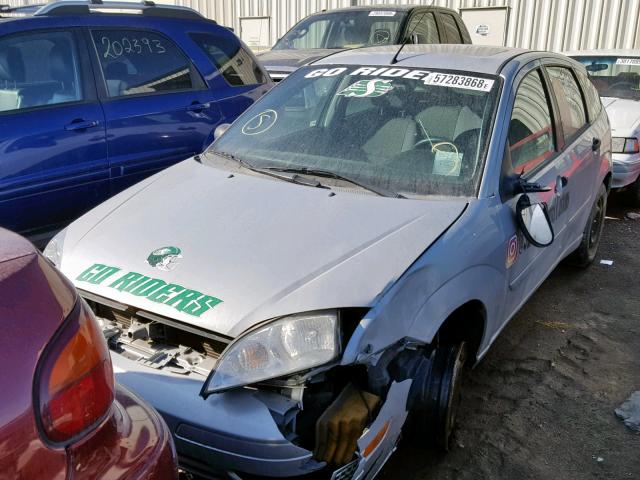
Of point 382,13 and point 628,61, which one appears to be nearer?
point 628,61

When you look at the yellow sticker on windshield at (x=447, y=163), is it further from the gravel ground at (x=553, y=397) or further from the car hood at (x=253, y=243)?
the gravel ground at (x=553, y=397)

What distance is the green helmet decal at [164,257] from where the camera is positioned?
2.37 m

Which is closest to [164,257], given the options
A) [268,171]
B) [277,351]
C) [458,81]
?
[277,351]

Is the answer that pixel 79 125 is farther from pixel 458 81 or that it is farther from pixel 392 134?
pixel 458 81

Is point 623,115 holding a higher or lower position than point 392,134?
lower

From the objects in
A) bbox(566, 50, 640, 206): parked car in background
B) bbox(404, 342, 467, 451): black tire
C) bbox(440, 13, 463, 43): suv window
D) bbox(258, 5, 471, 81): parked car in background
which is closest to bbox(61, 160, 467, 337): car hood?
bbox(404, 342, 467, 451): black tire

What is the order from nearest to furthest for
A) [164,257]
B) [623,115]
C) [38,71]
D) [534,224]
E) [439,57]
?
[164,257] → [534,224] → [439,57] → [38,71] → [623,115]

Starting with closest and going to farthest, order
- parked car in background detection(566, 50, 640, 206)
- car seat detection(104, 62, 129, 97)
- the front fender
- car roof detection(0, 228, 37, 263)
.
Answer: car roof detection(0, 228, 37, 263)
the front fender
car seat detection(104, 62, 129, 97)
parked car in background detection(566, 50, 640, 206)

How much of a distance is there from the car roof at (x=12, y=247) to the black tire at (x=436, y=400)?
1474mm

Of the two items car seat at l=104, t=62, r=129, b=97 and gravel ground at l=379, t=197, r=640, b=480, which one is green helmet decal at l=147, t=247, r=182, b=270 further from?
car seat at l=104, t=62, r=129, b=97

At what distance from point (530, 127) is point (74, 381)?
274cm

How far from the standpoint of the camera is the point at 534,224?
115 inches

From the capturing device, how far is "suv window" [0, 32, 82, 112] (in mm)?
4023

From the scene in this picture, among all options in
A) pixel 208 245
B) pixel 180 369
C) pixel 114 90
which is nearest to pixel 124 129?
pixel 114 90
